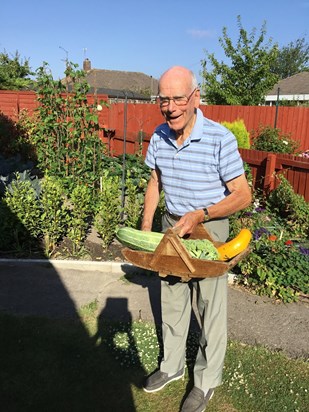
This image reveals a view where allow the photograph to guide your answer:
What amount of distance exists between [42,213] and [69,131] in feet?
7.33

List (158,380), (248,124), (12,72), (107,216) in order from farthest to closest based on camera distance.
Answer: (12,72) → (248,124) → (107,216) → (158,380)

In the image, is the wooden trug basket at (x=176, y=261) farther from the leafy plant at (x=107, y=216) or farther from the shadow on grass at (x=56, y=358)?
the leafy plant at (x=107, y=216)

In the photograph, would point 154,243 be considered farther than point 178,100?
Yes

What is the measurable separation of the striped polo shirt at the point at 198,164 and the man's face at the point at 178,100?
92mm

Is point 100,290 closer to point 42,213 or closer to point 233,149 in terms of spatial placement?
point 42,213

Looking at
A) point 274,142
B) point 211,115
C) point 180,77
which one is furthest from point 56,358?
point 211,115

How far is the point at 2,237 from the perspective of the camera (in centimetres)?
521

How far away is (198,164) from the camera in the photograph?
241 centimetres

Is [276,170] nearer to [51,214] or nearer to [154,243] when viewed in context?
[51,214]

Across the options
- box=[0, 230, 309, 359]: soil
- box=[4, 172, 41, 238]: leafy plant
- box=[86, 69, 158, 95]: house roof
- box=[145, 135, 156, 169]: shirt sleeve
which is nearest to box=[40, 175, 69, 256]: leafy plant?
box=[4, 172, 41, 238]: leafy plant

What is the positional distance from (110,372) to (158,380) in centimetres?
41

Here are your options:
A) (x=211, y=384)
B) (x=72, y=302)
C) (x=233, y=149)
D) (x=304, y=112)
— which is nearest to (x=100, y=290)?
(x=72, y=302)

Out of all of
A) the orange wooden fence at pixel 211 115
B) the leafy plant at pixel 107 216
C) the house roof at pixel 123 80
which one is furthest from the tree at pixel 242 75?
the house roof at pixel 123 80

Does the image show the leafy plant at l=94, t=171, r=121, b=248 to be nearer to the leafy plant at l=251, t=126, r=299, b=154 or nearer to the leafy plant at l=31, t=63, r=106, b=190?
the leafy plant at l=31, t=63, r=106, b=190
